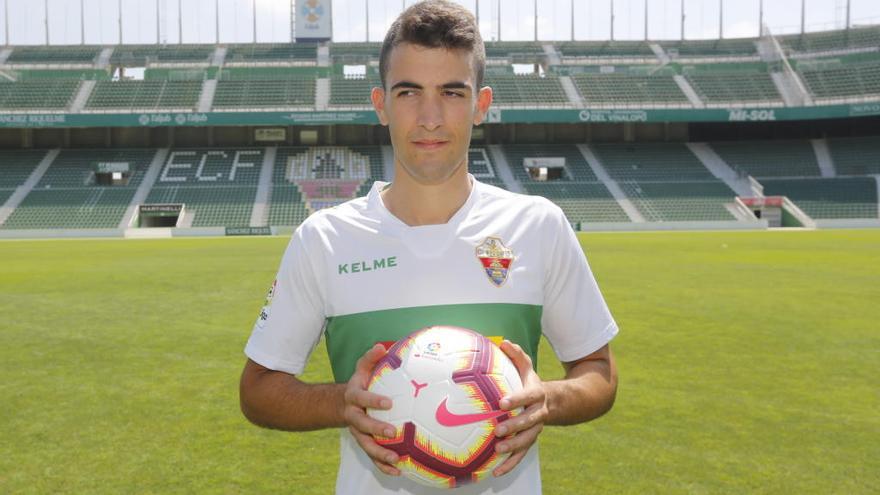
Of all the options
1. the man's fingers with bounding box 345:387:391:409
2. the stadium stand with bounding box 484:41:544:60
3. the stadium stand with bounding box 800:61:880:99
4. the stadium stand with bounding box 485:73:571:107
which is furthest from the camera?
Result: the stadium stand with bounding box 484:41:544:60

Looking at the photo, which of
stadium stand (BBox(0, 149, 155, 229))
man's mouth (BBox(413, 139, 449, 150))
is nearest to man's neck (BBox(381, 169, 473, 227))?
man's mouth (BBox(413, 139, 449, 150))

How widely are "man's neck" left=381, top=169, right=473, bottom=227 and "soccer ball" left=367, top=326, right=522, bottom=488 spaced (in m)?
0.48

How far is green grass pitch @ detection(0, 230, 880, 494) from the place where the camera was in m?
4.38

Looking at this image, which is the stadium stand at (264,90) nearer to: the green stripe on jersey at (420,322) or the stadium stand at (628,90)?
the stadium stand at (628,90)

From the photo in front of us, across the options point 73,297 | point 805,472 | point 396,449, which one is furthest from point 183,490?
point 73,297

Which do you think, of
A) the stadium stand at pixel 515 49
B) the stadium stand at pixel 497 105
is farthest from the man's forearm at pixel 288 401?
the stadium stand at pixel 515 49

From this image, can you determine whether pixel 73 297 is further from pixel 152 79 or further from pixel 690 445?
pixel 152 79

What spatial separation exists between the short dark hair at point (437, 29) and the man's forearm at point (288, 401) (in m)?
1.02

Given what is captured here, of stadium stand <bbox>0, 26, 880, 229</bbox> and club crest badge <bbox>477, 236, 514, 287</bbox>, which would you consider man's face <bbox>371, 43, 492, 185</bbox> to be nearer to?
club crest badge <bbox>477, 236, 514, 287</bbox>

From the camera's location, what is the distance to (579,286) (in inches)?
89.1

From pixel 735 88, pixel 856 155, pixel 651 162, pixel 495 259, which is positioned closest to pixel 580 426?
pixel 495 259

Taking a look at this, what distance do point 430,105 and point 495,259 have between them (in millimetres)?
501

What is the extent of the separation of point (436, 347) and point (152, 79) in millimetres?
56536

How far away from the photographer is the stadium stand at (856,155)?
4734 centimetres
